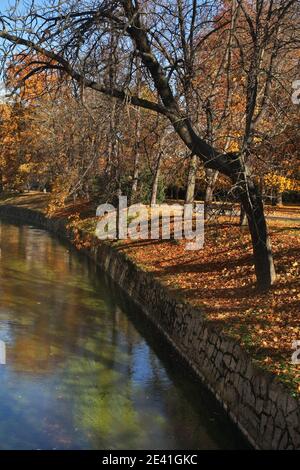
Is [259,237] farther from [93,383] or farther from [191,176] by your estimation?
[191,176]

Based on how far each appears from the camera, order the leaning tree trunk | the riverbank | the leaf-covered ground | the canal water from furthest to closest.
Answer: the leaning tree trunk < the leaf-covered ground < the canal water < the riverbank

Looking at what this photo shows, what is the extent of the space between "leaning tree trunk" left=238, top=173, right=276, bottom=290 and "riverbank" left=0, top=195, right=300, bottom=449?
52 cm

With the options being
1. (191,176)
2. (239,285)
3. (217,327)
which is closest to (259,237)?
(239,285)

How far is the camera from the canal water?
8414 mm

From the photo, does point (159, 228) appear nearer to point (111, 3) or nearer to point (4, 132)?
point (111, 3)

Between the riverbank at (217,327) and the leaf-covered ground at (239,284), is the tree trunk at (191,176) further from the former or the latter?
the riverbank at (217,327)

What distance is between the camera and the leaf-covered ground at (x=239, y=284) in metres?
9.02

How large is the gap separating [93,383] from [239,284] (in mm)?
4652

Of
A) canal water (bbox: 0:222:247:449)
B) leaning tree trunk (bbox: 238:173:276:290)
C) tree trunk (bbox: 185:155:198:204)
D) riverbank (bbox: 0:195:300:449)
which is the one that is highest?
tree trunk (bbox: 185:155:198:204)

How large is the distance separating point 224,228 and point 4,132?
109ft

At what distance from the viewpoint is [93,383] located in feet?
34.6

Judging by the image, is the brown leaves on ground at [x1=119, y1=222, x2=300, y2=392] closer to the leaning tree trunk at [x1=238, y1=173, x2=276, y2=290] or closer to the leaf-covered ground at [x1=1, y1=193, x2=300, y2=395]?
the leaf-covered ground at [x1=1, y1=193, x2=300, y2=395]

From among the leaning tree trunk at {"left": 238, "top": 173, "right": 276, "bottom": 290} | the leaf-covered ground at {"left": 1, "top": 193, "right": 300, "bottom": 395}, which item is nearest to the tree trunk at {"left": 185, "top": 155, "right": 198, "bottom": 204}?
the leaf-covered ground at {"left": 1, "top": 193, "right": 300, "bottom": 395}

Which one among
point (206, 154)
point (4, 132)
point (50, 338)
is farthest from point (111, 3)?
point (4, 132)
